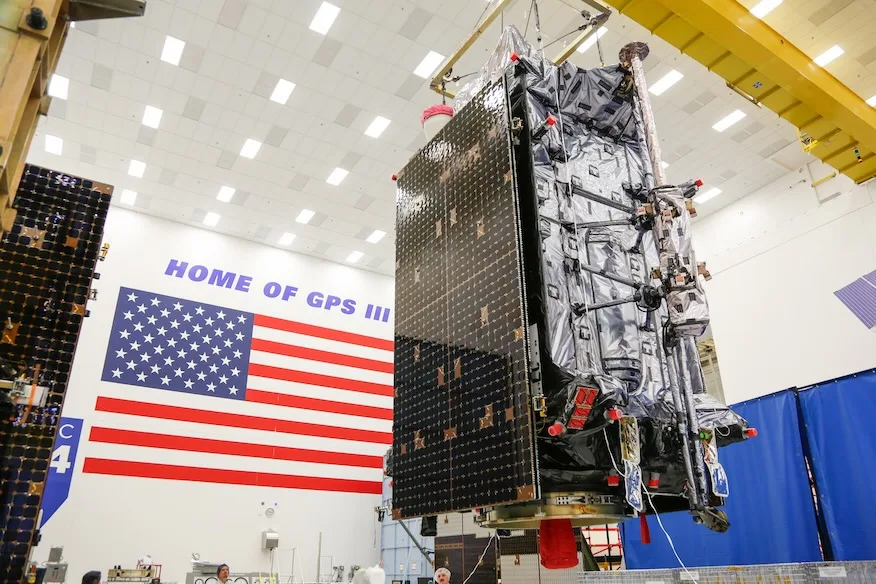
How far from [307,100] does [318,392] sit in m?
7.55

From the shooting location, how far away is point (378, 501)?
640 inches

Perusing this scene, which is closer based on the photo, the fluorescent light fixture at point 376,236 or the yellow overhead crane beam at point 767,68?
the yellow overhead crane beam at point 767,68

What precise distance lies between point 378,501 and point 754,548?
10.3m

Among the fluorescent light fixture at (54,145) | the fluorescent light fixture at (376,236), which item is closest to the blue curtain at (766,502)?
the fluorescent light fixture at (376,236)

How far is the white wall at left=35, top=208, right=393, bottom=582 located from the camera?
12781mm

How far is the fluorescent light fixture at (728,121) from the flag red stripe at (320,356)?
10.2 metres

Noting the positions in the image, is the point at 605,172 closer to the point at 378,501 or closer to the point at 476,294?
the point at 476,294

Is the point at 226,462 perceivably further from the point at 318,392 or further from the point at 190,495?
the point at 318,392

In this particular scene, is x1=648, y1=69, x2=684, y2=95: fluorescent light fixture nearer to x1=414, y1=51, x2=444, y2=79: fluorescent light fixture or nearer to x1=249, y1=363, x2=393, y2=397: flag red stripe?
x1=414, y1=51, x2=444, y2=79: fluorescent light fixture

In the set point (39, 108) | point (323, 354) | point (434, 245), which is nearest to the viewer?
point (39, 108)

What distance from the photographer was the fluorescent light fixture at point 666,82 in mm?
11477

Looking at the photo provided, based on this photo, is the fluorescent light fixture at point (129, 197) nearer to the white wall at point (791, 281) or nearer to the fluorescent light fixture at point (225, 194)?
the fluorescent light fixture at point (225, 194)

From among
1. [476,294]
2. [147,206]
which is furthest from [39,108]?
[147,206]

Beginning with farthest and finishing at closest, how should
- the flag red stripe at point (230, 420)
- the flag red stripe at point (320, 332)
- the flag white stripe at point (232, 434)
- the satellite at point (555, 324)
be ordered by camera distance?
1. the flag red stripe at point (320, 332)
2. the flag red stripe at point (230, 420)
3. the flag white stripe at point (232, 434)
4. the satellite at point (555, 324)
